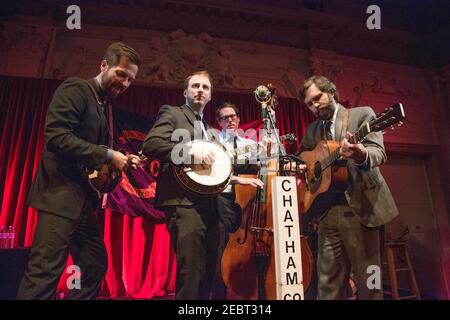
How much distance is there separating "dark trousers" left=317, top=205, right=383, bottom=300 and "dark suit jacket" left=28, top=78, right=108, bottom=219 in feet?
5.46

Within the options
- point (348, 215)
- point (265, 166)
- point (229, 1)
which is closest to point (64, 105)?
point (265, 166)

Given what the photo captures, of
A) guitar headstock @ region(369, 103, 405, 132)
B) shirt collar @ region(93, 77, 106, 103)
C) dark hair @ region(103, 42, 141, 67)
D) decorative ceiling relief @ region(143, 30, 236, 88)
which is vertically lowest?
guitar headstock @ region(369, 103, 405, 132)

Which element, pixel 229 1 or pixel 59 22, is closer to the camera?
pixel 59 22

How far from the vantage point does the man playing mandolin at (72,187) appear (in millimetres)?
1613

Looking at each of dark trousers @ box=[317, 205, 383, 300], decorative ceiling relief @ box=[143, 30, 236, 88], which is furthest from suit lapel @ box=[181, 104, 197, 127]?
decorative ceiling relief @ box=[143, 30, 236, 88]

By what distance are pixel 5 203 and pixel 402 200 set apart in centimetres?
677

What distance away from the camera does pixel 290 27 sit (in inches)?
232

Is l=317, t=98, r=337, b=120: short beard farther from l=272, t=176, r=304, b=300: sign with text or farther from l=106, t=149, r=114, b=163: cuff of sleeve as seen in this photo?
l=106, t=149, r=114, b=163: cuff of sleeve

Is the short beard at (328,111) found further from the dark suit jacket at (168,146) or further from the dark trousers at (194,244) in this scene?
the dark trousers at (194,244)

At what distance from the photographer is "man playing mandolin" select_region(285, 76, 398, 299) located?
1.95 m

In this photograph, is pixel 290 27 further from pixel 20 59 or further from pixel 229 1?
pixel 20 59

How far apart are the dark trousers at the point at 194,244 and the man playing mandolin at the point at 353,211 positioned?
2.69 ft

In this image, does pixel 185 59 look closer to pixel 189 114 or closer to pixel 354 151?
pixel 189 114

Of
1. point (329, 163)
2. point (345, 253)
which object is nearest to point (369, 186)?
point (329, 163)
